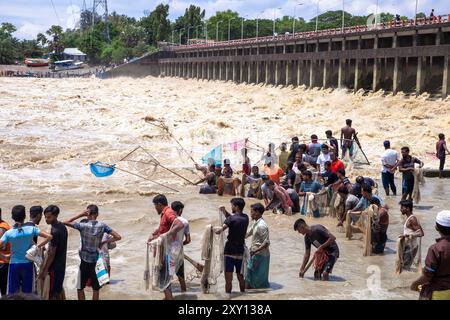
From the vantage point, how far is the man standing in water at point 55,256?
22.7 feet

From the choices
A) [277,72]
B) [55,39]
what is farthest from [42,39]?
[277,72]

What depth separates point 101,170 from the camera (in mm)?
16000

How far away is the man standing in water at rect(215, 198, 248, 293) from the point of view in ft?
25.6

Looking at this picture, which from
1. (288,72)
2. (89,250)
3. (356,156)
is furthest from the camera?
(288,72)

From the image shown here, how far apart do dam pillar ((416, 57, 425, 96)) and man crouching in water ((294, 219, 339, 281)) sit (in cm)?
2809

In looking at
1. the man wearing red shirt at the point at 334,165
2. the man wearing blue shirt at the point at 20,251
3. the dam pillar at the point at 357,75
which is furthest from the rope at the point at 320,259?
the dam pillar at the point at 357,75

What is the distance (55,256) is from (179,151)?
15741 mm

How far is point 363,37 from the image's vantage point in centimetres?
4306

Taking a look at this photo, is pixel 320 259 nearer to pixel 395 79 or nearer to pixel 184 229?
pixel 184 229

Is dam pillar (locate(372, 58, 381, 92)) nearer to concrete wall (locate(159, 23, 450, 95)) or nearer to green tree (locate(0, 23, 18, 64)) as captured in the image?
concrete wall (locate(159, 23, 450, 95))

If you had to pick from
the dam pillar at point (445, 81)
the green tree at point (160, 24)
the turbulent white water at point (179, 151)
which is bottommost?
the turbulent white water at point (179, 151)

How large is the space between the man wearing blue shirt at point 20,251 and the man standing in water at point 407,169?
8.35 metres

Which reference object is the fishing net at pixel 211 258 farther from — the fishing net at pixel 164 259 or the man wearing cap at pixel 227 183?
the man wearing cap at pixel 227 183
